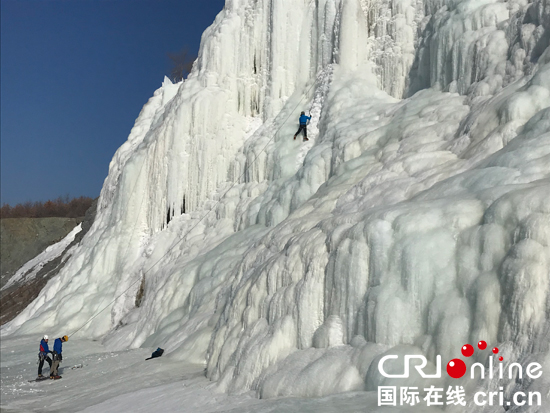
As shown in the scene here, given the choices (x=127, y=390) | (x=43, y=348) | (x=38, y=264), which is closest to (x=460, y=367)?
(x=127, y=390)

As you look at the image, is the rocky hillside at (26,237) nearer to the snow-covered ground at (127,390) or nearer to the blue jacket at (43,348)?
the snow-covered ground at (127,390)

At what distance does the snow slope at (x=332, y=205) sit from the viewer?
21.6 ft

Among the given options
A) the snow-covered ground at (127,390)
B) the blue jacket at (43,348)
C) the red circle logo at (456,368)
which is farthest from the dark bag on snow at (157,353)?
the red circle logo at (456,368)

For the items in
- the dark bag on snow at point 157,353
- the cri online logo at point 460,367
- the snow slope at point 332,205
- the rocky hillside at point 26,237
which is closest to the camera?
the cri online logo at point 460,367

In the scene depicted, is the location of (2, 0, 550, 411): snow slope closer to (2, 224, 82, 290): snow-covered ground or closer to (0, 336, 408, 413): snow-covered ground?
(0, 336, 408, 413): snow-covered ground

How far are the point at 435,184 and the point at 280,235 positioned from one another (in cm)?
332

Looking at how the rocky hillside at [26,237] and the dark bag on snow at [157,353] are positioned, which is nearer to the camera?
the dark bag on snow at [157,353]

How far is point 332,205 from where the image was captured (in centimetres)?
1147

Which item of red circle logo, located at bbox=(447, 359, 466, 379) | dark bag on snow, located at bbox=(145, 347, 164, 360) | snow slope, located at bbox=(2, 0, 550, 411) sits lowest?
dark bag on snow, located at bbox=(145, 347, 164, 360)

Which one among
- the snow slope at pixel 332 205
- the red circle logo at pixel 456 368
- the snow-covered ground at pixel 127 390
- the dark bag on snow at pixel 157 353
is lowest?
the snow-covered ground at pixel 127 390

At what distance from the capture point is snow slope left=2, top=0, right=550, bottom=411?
657 cm

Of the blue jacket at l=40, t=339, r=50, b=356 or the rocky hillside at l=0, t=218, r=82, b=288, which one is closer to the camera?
the blue jacket at l=40, t=339, r=50, b=356

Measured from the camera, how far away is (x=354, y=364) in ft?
23.2

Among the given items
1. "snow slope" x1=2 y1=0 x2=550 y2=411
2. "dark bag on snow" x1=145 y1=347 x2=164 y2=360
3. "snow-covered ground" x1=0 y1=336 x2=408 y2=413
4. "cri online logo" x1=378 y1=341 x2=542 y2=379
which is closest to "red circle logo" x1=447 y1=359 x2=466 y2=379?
"cri online logo" x1=378 y1=341 x2=542 y2=379
